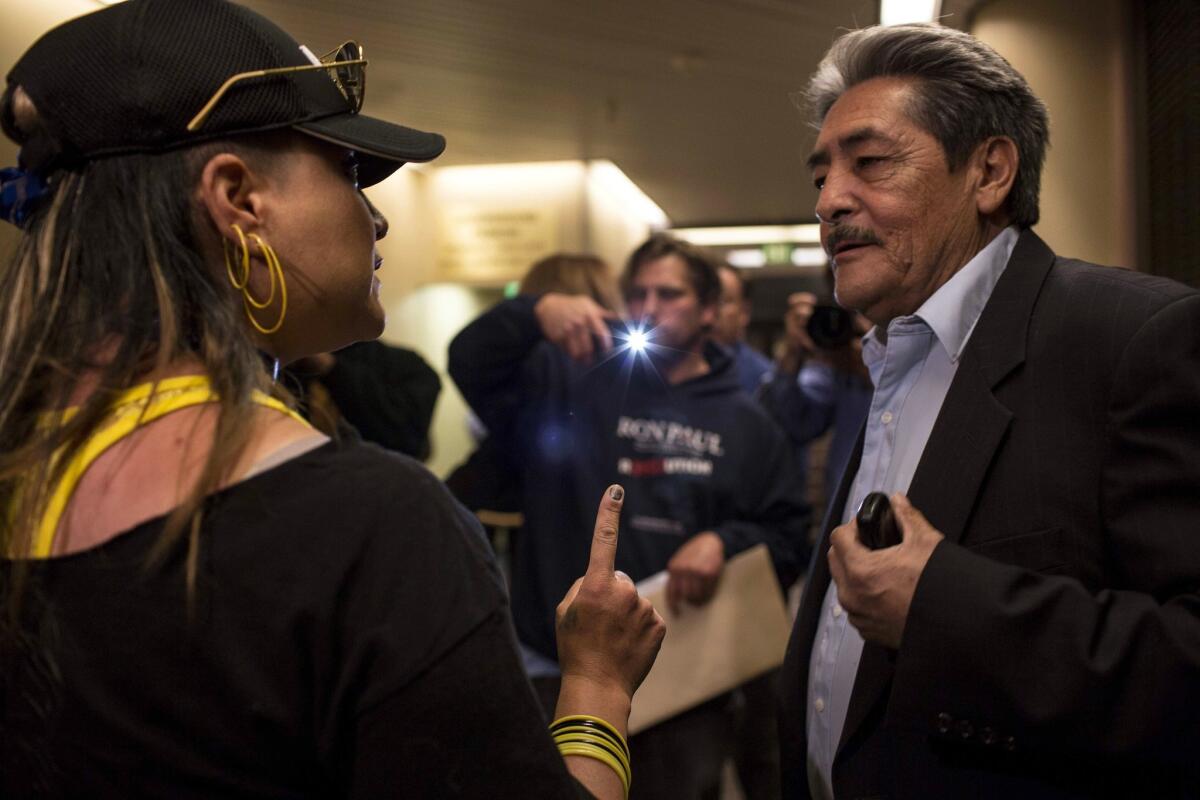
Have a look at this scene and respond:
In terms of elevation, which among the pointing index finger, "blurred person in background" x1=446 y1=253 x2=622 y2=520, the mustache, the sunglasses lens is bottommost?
"blurred person in background" x1=446 y1=253 x2=622 y2=520

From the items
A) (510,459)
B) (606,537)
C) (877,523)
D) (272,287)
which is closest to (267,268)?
(272,287)

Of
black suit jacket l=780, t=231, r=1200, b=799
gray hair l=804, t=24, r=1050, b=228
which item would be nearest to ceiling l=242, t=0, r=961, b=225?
gray hair l=804, t=24, r=1050, b=228

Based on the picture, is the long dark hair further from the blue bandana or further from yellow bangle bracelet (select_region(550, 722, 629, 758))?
yellow bangle bracelet (select_region(550, 722, 629, 758))

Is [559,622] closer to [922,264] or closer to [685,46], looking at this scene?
[922,264]

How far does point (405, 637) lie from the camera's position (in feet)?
2.11

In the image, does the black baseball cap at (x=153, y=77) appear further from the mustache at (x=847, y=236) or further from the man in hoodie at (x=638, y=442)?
the man in hoodie at (x=638, y=442)

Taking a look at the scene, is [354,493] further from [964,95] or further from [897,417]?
[964,95]

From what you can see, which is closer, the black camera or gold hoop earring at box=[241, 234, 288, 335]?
gold hoop earring at box=[241, 234, 288, 335]

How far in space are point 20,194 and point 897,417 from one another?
100 centimetres

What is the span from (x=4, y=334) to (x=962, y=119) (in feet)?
3.60

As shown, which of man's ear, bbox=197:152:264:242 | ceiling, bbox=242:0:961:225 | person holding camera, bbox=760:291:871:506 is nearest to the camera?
man's ear, bbox=197:152:264:242

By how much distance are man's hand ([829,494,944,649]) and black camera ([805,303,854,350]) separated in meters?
1.27

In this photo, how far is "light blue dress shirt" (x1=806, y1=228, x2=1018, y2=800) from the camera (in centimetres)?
123

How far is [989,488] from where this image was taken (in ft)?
3.61
